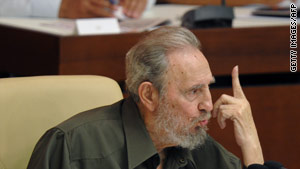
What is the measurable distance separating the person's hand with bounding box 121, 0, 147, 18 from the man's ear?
145 cm

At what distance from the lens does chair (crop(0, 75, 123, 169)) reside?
67.6 inches

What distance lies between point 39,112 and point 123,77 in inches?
34.4

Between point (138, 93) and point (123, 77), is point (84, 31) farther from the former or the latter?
point (138, 93)

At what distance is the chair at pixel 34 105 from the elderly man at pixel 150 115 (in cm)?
11

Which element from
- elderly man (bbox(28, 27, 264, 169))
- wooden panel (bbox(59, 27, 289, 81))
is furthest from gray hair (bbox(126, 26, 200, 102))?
wooden panel (bbox(59, 27, 289, 81))

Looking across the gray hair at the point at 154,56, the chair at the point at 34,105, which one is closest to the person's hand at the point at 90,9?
the chair at the point at 34,105

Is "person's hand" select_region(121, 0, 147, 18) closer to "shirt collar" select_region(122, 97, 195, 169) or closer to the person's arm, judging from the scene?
the person's arm

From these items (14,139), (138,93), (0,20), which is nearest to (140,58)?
(138,93)

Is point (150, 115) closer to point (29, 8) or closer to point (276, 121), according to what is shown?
point (276, 121)

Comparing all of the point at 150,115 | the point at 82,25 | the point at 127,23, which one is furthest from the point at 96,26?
the point at 150,115

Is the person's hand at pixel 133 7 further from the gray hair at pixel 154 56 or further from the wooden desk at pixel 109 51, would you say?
the gray hair at pixel 154 56

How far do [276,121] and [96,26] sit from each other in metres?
0.86

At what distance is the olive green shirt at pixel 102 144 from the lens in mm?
1596

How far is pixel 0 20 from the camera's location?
297cm
